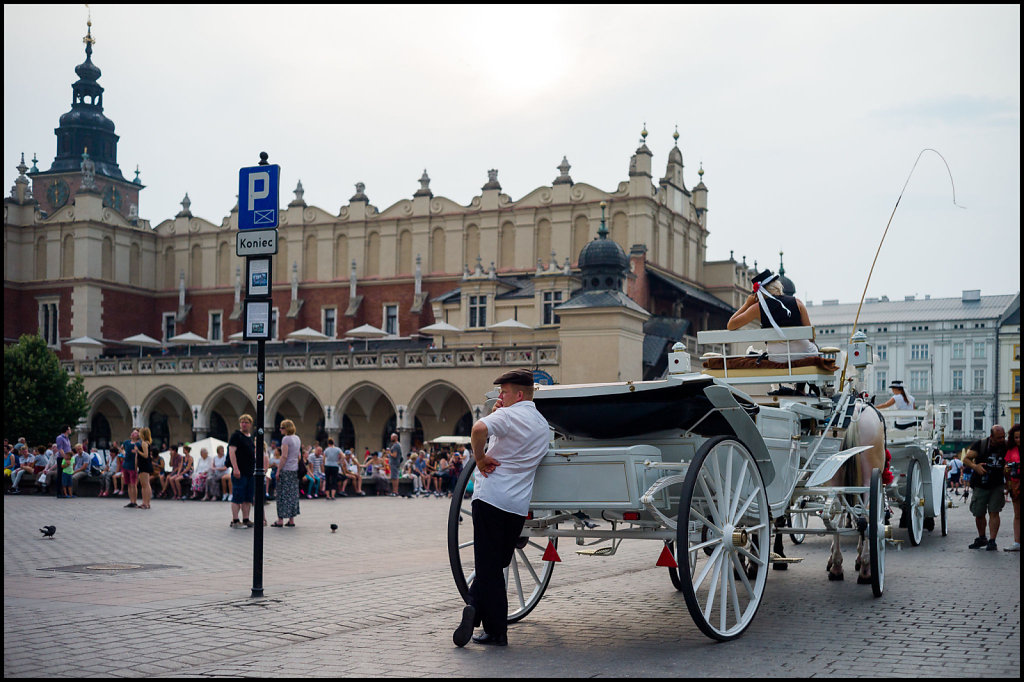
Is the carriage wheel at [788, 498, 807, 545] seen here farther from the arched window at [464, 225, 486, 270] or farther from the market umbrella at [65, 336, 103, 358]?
the market umbrella at [65, 336, 103, 358]

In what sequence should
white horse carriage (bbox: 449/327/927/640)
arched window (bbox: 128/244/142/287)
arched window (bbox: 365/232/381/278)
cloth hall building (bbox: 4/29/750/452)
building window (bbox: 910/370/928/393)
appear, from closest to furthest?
1. white horse carriage (bbox: 449/327/927/640)
2. cloth hall building (bbox: 4/29/750/452)
3. arched window (bbox: 365/232/381/278)
4. arched window (bbox: 128/244/142/287)
5. building window (bbox: 910/370/928/393)

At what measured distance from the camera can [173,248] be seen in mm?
62562

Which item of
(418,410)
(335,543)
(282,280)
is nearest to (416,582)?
(335,543)

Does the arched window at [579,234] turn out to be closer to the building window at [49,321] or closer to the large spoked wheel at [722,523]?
the building window at [49,321]

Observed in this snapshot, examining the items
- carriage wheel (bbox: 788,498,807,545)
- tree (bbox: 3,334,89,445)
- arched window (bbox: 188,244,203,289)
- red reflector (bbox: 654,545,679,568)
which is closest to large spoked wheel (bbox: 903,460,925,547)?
carriage wheel (bbox: 788,498,807,545)

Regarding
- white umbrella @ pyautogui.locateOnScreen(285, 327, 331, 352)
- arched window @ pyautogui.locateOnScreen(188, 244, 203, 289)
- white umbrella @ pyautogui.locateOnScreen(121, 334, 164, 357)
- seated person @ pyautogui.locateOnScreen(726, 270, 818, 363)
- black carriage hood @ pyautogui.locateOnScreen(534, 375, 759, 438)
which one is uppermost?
arched window @ pyautogui.locateOnScreen(188, 244, 203, 289)

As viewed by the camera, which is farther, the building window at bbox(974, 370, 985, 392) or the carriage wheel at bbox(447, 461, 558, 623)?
the building window at bbox(974, 370, 985, 392)

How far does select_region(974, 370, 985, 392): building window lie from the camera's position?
84875 millimetres

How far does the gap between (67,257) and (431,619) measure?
5668 centimetres

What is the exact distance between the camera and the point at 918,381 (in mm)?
88562

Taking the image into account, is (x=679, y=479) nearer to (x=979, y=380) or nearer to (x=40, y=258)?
(x=40, y=258)

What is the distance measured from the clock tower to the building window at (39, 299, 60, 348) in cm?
2610

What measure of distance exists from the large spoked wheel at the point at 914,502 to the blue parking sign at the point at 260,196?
743 cm

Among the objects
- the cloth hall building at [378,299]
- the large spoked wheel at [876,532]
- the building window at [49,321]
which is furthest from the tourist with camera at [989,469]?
the building window at [49,321]
